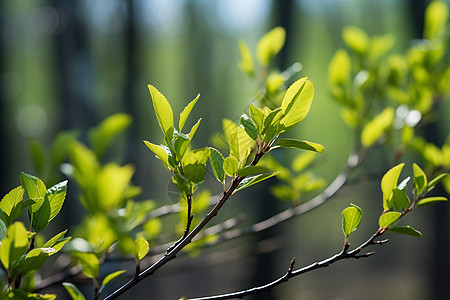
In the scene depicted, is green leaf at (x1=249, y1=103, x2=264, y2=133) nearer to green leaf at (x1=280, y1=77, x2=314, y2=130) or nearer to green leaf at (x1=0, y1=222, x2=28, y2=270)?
green leaf at (x1=280, y1=77, x2=314, y2=130)

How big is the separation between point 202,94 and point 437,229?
25.1ft

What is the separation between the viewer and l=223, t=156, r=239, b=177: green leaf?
1.72ft

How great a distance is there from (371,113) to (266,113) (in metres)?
0.72

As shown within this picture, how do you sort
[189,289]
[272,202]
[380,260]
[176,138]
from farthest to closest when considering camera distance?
[380,260] → [189,289] → [272,202] → [176,138]

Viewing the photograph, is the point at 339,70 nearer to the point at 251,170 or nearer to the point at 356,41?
the point at 356,41

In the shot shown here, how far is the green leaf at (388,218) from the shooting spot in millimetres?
585

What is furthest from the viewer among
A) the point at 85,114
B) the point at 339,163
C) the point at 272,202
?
the point at 339,163

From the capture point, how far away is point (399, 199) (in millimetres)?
606

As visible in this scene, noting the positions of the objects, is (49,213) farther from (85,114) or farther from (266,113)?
(85,114)

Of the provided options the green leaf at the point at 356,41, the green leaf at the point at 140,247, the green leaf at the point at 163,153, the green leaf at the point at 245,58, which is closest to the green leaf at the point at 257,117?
the green leaf at the point at 163,153

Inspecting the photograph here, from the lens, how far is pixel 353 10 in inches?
466

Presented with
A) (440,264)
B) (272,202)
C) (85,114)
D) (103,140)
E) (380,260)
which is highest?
(103,140)

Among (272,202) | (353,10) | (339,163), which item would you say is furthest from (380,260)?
(272,202)

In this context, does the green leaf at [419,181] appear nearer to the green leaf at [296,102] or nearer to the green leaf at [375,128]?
the green leaf at [296,102]
